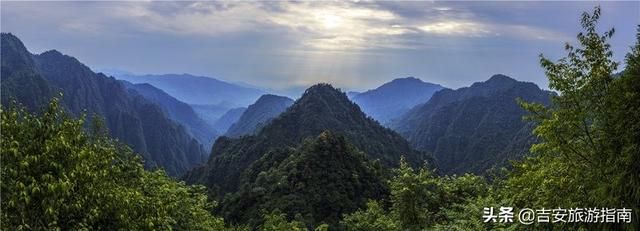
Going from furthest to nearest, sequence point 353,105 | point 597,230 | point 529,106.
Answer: point 353,105 → point 529,106 → point 597,230

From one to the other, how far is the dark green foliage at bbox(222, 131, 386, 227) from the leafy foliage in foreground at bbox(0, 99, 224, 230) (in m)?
41.3

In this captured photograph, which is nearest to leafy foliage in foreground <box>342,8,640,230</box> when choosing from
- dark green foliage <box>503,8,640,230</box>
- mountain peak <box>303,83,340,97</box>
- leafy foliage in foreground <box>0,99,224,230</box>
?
dark green foliage <box>503,8,640,230</box>

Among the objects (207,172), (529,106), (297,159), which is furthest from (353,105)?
(529,106)

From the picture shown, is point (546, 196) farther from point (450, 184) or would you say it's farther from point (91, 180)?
point (450, 184)

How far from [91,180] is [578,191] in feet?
49.0

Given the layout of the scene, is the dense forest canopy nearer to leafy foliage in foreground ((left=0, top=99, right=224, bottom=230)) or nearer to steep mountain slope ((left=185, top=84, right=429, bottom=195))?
leafy foliage in foreground ((left=0, top=99, right=224, bottom=230))

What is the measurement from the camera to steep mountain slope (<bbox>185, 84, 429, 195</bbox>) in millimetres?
126188

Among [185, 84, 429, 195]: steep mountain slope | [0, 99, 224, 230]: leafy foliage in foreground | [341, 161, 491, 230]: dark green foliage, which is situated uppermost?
[0, 99, 224, 230]: leafy foliage in foreground

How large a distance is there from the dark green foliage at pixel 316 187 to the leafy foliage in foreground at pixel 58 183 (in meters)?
41.3

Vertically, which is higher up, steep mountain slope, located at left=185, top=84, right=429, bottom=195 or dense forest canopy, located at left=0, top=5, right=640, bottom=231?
dense forest canopy, located at left=0, top=5, right=640, bottom=231

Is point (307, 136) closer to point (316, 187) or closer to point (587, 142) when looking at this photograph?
point (316, 187)

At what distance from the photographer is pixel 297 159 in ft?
248

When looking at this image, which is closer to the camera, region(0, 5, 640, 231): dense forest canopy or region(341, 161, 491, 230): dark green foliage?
region(0, 5, 640, 231): dense forest canopy

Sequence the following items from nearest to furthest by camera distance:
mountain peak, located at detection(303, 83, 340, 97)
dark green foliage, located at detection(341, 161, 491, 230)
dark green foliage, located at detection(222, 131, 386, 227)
A: dark green foliage, located at detection(341, 161, 491, 230)
dark green foliage, located at detection(222, 131, 386, 227)
mountain peak, located at detection(303, 83, 340, 97)
